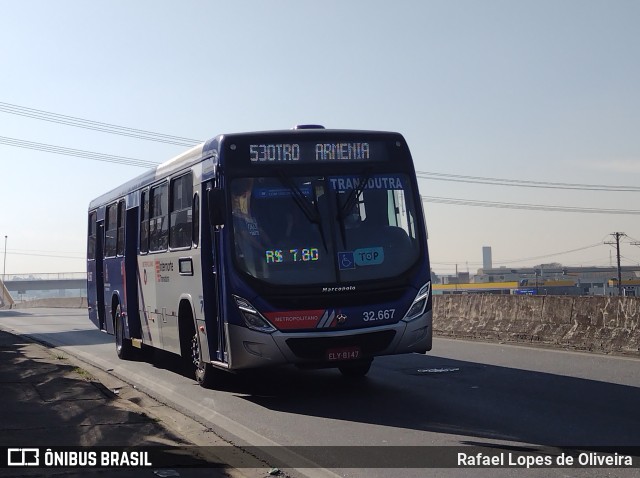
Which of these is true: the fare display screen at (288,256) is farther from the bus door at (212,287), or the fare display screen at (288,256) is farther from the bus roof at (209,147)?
the bus roof at (209,147)

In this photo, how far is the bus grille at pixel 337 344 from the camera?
11156 mm

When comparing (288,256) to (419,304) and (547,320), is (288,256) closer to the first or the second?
(419,304)

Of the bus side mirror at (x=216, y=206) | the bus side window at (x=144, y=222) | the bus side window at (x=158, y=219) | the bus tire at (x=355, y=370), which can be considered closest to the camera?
the bus side mirror at (x=216, y=206)

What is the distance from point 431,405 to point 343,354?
4.17 ft

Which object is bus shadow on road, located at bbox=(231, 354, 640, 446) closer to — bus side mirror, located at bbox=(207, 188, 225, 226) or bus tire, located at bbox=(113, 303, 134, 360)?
bus side mirror, located at bbox=(207, 188, 225, 226)

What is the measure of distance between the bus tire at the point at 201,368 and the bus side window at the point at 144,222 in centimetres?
303

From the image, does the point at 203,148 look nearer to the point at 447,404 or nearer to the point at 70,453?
the point at 447,404

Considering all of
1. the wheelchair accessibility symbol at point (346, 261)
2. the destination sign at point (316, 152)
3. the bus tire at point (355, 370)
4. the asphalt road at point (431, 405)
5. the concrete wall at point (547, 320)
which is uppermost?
the destination sign at point (316, 152)

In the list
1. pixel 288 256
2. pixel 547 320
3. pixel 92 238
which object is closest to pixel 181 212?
pixel 288 256

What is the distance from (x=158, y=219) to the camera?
50.0ft

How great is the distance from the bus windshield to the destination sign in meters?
0.26

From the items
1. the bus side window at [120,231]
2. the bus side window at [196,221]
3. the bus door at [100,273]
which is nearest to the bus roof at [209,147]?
the bus side window at [196,221]

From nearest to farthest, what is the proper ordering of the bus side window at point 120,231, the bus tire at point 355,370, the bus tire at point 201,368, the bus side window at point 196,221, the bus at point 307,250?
the bus at point 307,250 < the bus side window at point 196,221 < the bus tire at point 201,368 < the bus tire at point 355,370 < the bus side window at point 120,231

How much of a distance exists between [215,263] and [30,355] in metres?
8.94
